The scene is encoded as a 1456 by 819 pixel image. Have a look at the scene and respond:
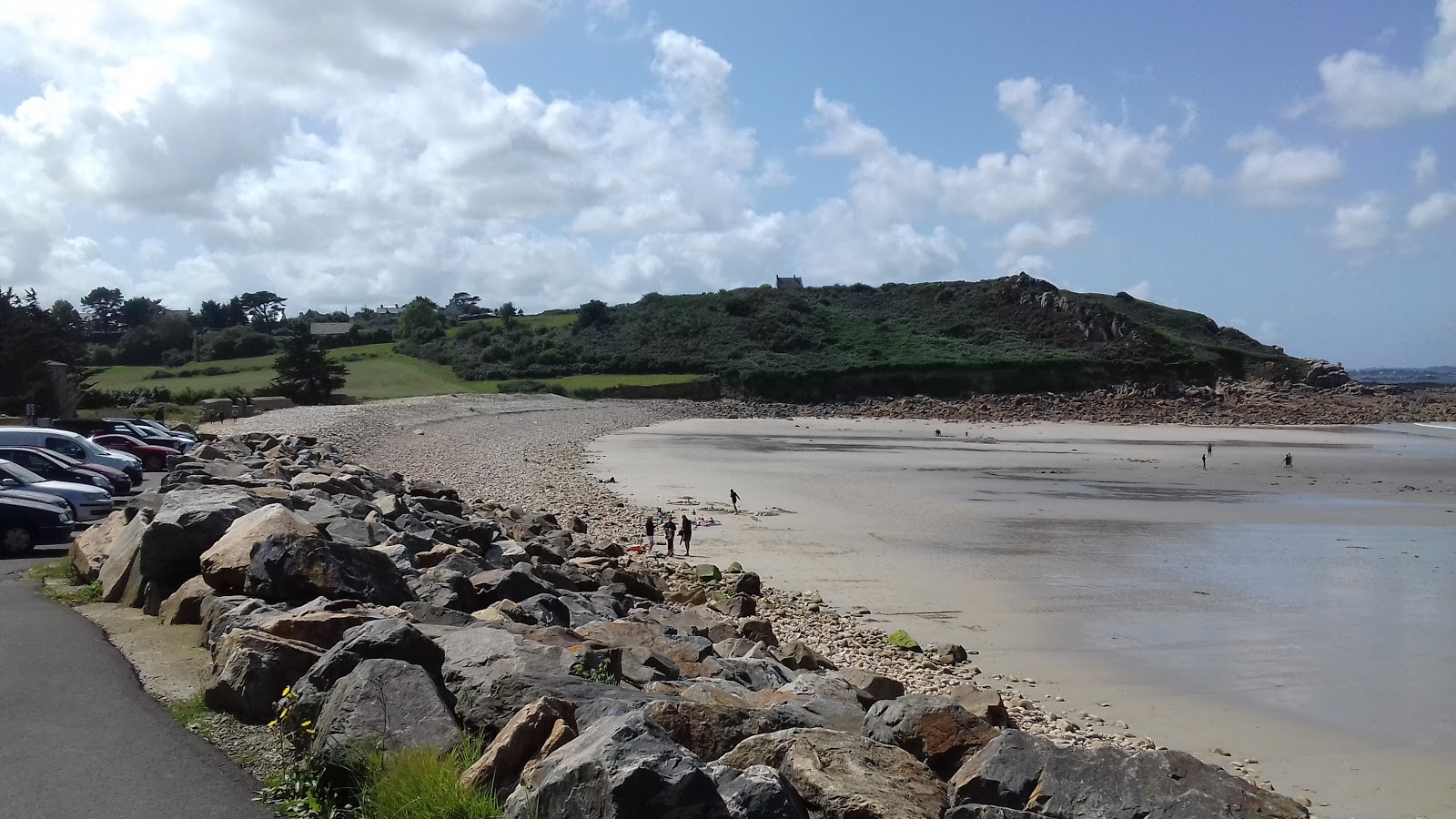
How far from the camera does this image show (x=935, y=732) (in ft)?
21.5

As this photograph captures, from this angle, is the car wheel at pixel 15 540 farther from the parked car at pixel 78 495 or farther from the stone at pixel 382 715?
the stone at pixel 382 715

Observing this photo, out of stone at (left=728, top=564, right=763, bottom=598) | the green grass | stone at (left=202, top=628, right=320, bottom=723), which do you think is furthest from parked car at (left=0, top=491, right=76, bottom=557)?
the green grass

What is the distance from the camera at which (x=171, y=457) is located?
2727 cm

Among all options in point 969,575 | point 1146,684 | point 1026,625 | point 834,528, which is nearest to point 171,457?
point 834,528

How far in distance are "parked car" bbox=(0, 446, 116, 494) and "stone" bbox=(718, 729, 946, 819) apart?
65.6 feet

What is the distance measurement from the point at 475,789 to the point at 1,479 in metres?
17.9

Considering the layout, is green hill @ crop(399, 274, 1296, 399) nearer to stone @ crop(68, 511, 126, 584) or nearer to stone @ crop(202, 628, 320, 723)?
stone @ crop(68, 511, 126, 584)

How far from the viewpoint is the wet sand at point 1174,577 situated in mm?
10742

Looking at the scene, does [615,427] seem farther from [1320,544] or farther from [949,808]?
[949,808]

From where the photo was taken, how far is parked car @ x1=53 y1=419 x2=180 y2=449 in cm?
3170

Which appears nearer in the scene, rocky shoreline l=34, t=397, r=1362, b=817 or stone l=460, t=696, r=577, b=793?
stone l=460, t=696, r=577, b=793

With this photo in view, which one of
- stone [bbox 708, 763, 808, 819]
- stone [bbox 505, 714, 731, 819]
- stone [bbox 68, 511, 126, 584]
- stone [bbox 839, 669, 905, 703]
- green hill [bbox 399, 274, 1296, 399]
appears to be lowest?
stone [bbox 839, 669, 905, 703]

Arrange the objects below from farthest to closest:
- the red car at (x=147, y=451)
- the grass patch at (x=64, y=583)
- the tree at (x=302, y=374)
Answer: the tree at (x=302, y=374) → the red car at (x=147, y=451) → the grass patch at (x=64, y=583)

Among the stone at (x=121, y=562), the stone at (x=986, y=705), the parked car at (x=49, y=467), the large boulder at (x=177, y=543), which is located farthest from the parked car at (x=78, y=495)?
the stone at (x=986, y=705)
